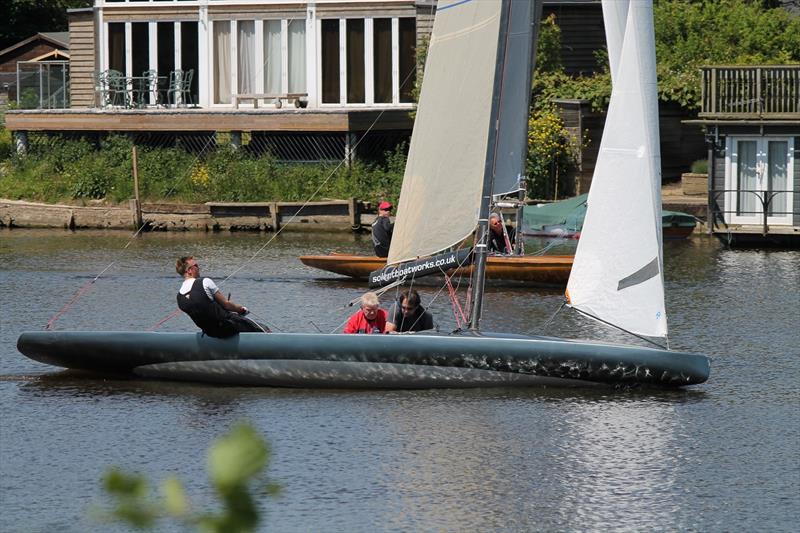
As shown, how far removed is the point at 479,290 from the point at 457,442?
3.34 meters

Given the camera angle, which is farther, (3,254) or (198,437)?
(3,254)

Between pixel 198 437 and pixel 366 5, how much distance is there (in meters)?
30.9

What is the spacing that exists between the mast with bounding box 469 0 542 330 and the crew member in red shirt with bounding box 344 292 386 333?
1063 mm

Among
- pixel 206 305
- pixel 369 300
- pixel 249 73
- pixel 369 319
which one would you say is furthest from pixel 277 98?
pixel 206 305

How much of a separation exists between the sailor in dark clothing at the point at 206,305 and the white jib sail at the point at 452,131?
2.28 metres

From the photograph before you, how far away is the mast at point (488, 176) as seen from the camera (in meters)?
15.6

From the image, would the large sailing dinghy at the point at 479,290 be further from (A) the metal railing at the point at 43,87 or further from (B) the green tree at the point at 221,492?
(A) the metal railing at the point at 43,87

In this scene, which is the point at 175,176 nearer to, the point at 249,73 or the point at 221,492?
the point at 249,73

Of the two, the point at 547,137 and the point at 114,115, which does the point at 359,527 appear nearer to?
the point at 547,137

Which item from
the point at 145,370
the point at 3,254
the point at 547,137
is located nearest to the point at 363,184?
the point at 547,137

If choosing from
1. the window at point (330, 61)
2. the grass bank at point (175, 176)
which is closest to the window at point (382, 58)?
the window at point (330, 61)

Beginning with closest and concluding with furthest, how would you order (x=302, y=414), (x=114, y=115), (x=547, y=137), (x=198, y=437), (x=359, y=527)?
(x=359, y=527)
(x=198, y=437)
(x=302, y=414)
(x=547, y=137)
(x=114, y=115)

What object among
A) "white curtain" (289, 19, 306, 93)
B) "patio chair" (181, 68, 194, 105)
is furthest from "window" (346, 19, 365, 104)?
"patio chair" (181, 68, 194, 105)

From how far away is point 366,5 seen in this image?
138 feet
